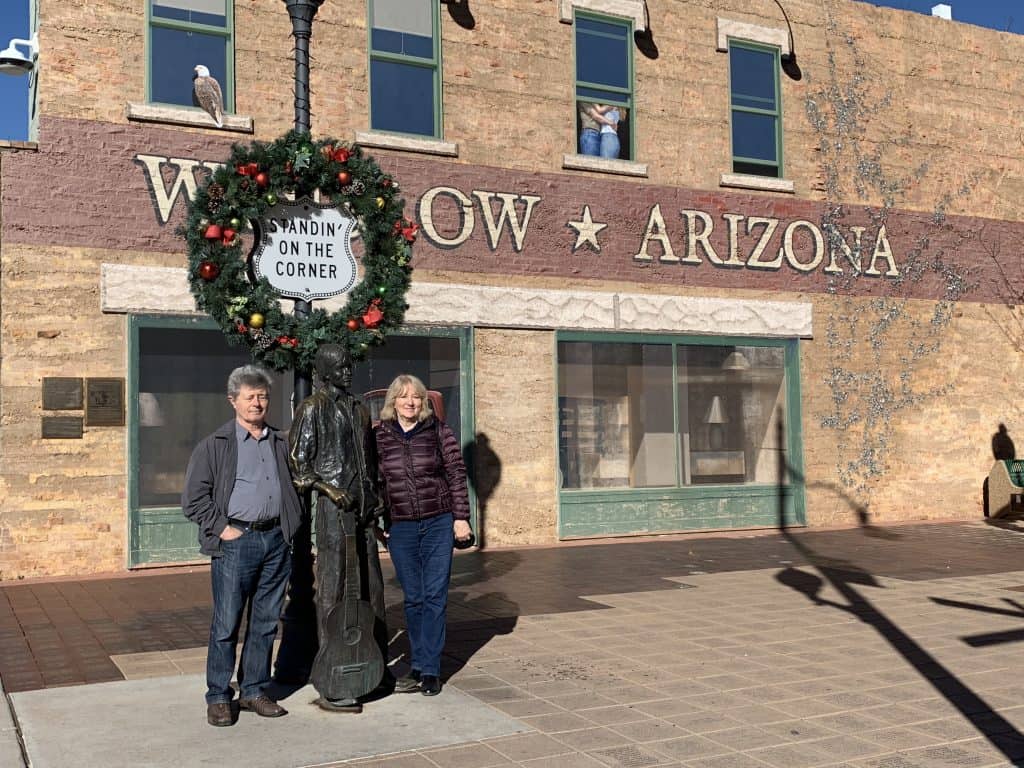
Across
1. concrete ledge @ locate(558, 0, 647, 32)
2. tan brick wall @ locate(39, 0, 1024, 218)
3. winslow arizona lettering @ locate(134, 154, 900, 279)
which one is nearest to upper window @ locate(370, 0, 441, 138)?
tan brick wall @ locate(39, 0, 1024, 218)

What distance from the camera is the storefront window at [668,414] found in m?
15.3

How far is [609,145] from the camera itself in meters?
15.7

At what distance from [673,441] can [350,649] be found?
33.5ft

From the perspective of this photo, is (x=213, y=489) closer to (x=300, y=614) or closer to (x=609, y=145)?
(x=300, y=614)

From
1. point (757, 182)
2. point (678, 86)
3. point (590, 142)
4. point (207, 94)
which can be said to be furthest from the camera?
point (757, 182)

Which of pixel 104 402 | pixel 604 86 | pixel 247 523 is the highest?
pixel 604 86

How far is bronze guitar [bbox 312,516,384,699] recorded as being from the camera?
20.2 ft

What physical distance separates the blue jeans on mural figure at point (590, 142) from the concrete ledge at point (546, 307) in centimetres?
197

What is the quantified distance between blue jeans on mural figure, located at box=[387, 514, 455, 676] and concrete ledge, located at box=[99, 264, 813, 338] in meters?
6.88

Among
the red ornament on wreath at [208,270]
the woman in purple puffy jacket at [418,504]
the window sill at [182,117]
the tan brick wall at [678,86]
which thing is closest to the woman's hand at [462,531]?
the woman in purple puffy jacket at [418,504]

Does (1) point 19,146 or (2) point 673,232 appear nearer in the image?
(1) point 19,146

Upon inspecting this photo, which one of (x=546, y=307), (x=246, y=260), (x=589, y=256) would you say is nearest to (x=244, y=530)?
(x=246, y=260)

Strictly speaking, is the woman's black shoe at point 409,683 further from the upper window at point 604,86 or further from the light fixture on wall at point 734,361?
the light fixture on wall at point 734,361

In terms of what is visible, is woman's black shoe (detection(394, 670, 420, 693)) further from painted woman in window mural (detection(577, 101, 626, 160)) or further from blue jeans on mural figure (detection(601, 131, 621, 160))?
blue jeans on mural figure (detection(601, 131, 621, 160))
